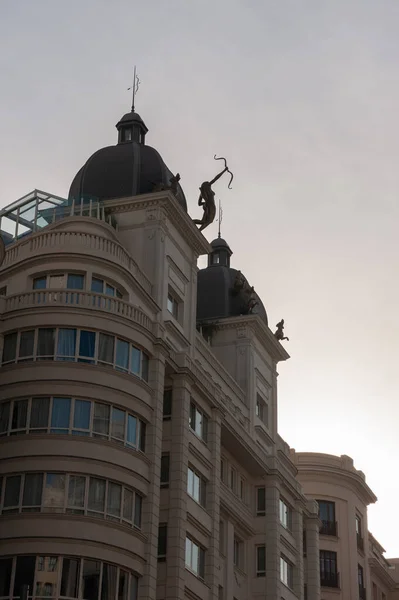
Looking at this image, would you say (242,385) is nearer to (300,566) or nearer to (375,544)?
(300,566)

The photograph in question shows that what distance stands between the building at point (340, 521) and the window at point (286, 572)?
13579 millimetres

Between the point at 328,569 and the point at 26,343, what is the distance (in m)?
41.7

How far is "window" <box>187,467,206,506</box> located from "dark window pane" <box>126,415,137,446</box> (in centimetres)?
616

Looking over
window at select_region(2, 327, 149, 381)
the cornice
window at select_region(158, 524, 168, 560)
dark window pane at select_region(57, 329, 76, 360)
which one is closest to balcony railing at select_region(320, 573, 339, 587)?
the cornice

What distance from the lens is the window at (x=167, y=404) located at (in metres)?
57.1

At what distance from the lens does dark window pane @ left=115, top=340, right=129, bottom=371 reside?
173 ft

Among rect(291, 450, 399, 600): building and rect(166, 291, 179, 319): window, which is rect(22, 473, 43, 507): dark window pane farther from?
rect(291, 450, 399, 600): building

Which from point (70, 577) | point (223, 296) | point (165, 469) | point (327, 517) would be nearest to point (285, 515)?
point (223, 296)

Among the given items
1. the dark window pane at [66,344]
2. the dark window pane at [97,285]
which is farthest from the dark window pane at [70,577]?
the dark window pane at [97,285]

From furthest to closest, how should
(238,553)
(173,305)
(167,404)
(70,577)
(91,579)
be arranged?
(238,553) → (173,305) → (167,404) → (91,579) → (70,577)

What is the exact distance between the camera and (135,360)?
53688 mm

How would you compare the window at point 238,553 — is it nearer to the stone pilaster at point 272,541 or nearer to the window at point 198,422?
the stone pilaster at point 272,541

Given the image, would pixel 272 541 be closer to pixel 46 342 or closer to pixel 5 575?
pixel 46 342

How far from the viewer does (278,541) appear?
227 ft
